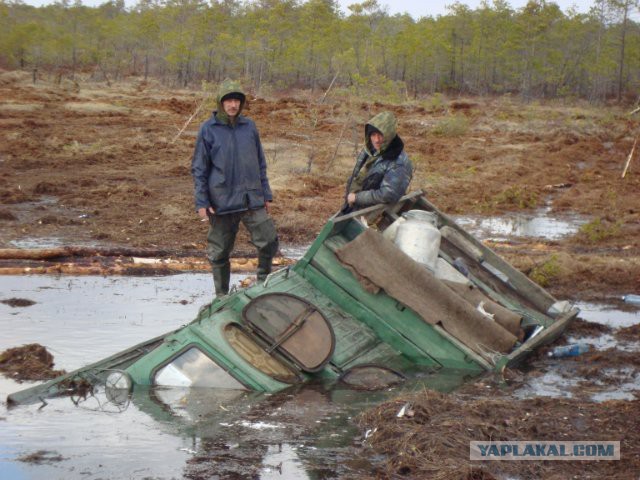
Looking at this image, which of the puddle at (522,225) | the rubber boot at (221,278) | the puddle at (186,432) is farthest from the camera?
the puddle at (522,225)

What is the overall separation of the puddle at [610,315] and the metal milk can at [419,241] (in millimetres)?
2663

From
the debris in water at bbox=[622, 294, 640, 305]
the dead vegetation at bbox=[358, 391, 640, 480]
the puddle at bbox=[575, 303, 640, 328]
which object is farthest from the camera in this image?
the debris in water at bbox=[622, 294, 640, 305]

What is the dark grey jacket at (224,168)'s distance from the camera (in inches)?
333

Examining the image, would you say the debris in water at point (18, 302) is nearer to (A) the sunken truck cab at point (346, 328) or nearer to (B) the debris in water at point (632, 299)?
(A) the sunken truck cab at point (346, 328)

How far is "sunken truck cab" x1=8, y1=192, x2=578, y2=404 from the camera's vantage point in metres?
6.94

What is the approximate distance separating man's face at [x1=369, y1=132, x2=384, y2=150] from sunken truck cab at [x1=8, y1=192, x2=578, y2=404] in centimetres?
58

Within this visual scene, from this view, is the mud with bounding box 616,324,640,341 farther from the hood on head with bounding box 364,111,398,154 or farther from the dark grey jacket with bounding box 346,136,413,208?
the hood on head with bounding box 364,111,398,154

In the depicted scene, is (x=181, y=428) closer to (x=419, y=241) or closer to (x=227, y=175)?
(x=227, y=175)

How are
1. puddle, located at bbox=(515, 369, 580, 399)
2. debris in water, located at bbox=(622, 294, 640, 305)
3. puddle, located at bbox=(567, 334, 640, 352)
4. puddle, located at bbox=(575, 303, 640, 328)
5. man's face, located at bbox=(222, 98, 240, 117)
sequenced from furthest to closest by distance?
debris in water, located at bbox=(622, 294, 640, 305) → puddle, located at bbox=(575, 303, 640, 328) → puddle, located at bbox=(567, 334, 640, 352) → man's face, located at bbox=(222, 98, 240, 117) → puddle, located at bbox=(515, 369, 580, 399)

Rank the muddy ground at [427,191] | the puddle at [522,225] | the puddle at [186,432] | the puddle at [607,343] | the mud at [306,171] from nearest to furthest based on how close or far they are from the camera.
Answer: the puddle at [186,432], the muddy ground at [427,191], the puddle at [607,343], the mud at [306,171], the puddle at [522,225]

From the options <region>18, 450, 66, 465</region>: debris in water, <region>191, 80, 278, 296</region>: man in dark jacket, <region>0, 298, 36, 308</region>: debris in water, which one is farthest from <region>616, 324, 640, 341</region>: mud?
<region>0, 298, 36, 308</region>: debris in water

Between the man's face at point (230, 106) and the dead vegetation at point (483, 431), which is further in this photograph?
the man's face at point (230, 106)

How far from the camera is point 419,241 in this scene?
8.37m

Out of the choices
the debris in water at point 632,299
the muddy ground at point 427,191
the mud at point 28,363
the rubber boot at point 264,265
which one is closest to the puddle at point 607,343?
the muddy ground at point 427,191
